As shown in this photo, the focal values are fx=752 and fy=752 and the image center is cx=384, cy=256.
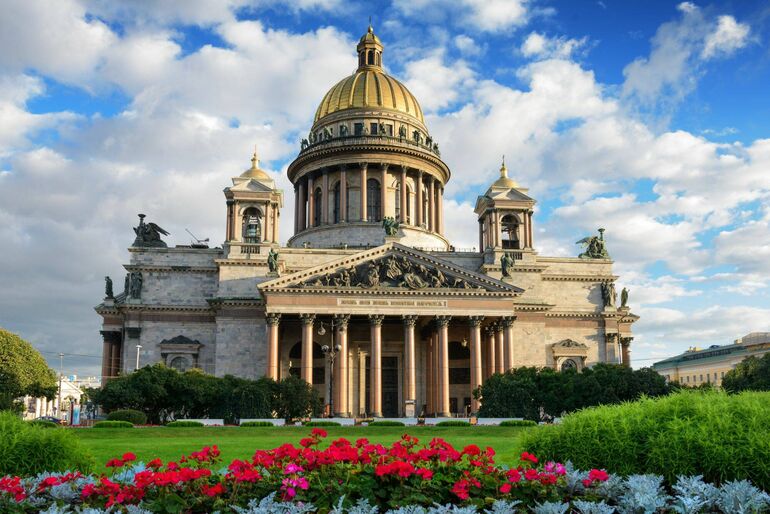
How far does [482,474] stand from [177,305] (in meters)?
59.4

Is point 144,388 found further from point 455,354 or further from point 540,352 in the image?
point 540,352

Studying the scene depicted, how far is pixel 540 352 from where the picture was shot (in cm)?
6900

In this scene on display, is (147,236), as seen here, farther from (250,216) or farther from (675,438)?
(675,438)

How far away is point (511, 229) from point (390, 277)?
59.5ft

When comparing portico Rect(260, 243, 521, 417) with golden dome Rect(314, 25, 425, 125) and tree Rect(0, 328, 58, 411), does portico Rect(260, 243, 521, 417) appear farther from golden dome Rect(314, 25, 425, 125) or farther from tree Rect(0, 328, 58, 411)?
tree Rect(0, 328, 58, 411)

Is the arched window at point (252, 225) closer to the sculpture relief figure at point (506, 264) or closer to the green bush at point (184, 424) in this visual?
the sculpture relief figure at point (506, 264)

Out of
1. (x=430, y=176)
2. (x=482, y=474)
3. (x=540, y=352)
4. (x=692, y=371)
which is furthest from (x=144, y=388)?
(x=692, y=371)

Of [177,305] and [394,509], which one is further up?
[177,305]

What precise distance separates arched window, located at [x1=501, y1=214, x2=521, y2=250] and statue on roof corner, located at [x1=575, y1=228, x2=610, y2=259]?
6980 mm

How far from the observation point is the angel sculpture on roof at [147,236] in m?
70.6

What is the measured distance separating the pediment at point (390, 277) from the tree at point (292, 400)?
35.4ft

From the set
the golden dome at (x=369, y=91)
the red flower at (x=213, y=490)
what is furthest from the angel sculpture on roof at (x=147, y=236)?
the red flower at (x=213, y=490)

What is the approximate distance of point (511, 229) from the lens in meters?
74.1

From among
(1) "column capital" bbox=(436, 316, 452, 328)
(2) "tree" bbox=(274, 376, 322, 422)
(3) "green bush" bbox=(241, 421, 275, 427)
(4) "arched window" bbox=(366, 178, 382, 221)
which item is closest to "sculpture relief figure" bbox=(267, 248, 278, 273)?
(2) "tree" bbox=(274, 376, 322, 422)
